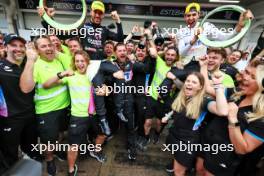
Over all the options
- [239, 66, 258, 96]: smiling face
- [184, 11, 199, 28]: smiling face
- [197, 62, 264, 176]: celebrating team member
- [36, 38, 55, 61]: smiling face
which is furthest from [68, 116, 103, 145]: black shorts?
[184, 11, 199, 28]: smiling face

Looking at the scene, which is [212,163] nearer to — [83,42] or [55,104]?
[55,104]

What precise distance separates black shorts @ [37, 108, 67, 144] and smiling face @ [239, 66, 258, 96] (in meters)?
2.06

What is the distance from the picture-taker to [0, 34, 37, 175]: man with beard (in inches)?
77.2

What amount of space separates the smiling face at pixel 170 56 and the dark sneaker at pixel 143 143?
142cm

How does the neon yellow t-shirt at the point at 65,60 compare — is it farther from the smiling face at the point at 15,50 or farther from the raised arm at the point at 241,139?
the raised arm at the point at 241,139

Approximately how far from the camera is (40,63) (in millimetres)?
Answer: 2205

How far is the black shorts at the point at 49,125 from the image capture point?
89.9 inches

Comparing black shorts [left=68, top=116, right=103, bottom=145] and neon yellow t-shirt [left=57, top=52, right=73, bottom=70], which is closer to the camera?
black shorts [left=68, top=116, right=103, bottom=145]

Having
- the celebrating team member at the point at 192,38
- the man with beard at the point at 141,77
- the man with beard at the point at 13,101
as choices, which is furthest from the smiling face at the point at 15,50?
the celebrating team member at the point at 192,38

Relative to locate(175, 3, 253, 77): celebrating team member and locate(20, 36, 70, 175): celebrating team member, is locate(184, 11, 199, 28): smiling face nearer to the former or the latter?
locate(175, 3, 253, 77): celebrating team member

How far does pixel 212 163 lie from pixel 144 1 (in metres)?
8.41

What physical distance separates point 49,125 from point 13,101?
1.63 ft

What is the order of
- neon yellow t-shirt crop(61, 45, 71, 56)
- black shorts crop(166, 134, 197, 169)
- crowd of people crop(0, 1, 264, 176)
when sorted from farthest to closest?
neon yellow t-shirt crop(61, 45, 71, 56), black shorts crop(166, 134, 197, 169), crowd of people crop(0, 1, 264, 176)

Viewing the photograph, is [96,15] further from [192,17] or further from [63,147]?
[63,147]
